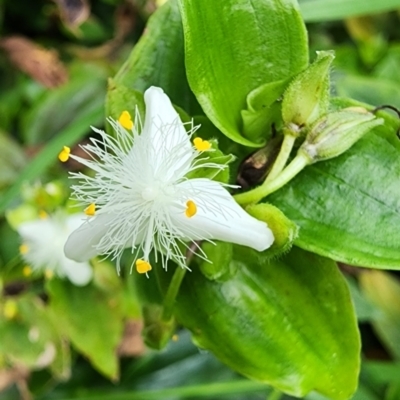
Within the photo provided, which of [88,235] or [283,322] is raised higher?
[88,235]

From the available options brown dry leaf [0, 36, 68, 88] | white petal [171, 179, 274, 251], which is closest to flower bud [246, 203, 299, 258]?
white petal [171, 179, 274, 251]

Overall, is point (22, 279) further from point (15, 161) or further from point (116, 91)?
point (116, 91)

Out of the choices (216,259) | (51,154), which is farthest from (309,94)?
(51,154)

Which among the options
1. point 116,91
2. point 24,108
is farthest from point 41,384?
point 116,91

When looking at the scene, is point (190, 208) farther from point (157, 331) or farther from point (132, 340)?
point (132, 340)

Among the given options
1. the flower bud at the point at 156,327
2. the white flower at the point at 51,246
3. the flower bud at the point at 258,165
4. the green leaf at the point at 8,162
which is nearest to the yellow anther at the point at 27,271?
the white flower at the point at 51,246

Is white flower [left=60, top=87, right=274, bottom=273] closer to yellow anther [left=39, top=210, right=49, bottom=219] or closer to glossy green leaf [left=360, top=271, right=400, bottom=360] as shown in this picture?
yellow anther [left=39, top=210, right=49, bottom=219]

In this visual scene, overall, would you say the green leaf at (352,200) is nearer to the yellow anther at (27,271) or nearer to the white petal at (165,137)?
the white petal at (165,137)
